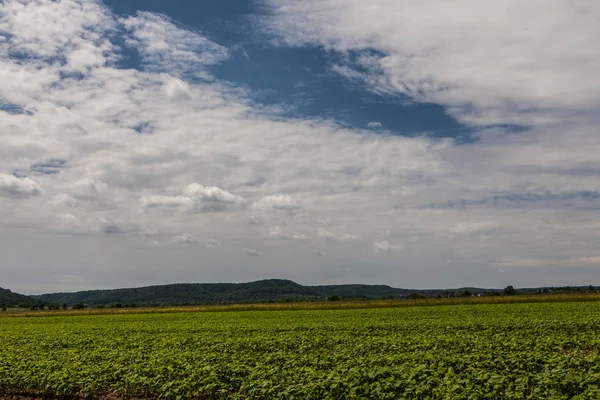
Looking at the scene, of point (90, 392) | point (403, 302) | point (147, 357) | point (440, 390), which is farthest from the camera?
point (403, 302)

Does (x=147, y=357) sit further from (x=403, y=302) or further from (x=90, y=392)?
(x=403, y=302)

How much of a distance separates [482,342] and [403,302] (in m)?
57.7

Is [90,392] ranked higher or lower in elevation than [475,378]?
lower

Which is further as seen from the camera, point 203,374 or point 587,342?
point 587,342

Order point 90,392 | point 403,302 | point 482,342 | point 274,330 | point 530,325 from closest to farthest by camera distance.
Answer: point 90,392 < point 482,342 < point 530,325 < point 274,330 < point 403,302

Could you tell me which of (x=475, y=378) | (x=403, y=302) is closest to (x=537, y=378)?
(x=475, y=378)

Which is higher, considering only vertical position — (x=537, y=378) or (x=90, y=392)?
(x=537, y=378)

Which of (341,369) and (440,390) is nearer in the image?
(440,390)

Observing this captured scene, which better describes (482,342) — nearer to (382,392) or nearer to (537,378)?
(537,378)

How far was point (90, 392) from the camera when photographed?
17953 millimetres

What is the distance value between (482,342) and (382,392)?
12711 millimetres

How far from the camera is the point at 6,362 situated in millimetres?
22109

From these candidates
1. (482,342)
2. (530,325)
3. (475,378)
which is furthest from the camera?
(530,325)

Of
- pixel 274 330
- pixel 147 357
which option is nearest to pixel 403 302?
pixel 274 330
